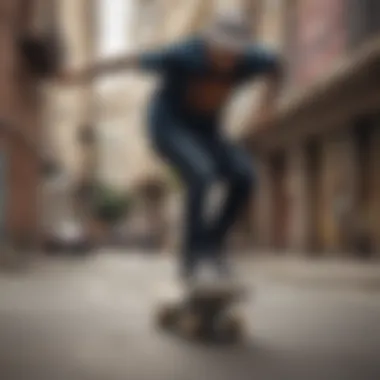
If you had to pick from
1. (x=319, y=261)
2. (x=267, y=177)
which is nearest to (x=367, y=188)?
(x=319, y=261)

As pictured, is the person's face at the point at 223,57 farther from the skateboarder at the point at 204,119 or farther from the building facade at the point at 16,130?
the building facade at the point at 16,130

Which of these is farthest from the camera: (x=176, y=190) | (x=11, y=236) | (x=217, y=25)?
(x=176, y=190)

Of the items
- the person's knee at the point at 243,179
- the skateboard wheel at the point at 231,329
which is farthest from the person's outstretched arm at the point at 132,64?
the skateboard wheel at the point at 231,329

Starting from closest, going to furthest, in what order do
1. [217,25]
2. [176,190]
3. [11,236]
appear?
[11,236] < [217,25] < [176,190]

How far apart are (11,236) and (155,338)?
8.8 inches

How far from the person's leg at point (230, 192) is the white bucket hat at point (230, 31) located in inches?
3.4

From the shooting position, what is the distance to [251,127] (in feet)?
1.70

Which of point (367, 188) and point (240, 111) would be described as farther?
point (240, 111)

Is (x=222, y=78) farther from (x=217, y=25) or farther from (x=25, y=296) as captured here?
(x=25, y=296)

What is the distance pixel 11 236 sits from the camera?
0.38 m

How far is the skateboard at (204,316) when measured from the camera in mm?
596

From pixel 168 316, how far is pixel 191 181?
0.13 metres

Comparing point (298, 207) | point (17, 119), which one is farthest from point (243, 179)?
point (17, 119)

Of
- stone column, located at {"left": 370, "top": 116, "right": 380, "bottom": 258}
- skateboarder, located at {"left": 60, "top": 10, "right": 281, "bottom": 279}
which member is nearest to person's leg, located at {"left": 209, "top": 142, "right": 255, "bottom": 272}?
skateboarder, located at {"left": 60, "top": 10, "right": 281, "bottom": 279}
